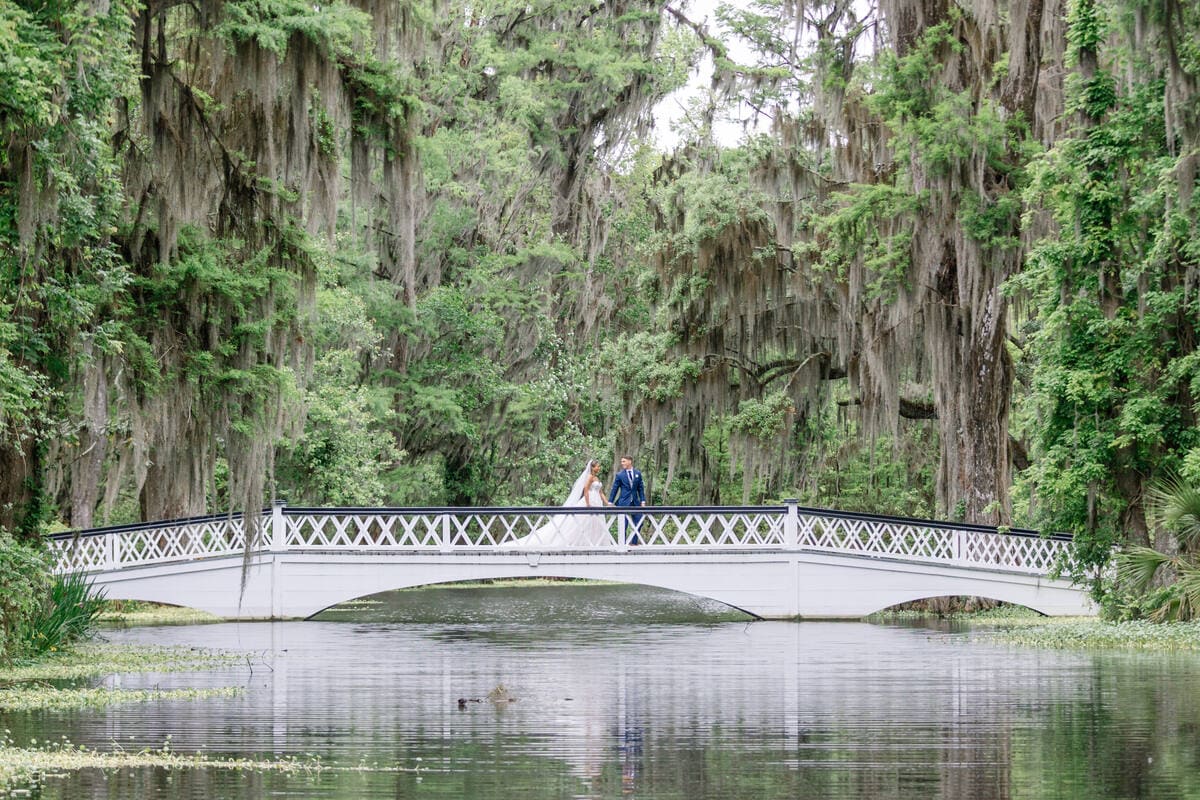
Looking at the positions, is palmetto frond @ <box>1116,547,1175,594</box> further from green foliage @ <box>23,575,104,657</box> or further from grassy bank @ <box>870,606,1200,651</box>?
green foliage @ <box>23,575,104,657</box>

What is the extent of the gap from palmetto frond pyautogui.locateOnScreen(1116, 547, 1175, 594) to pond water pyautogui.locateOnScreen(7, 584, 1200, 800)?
7.35 feet

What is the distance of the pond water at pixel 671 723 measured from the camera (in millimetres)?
8844

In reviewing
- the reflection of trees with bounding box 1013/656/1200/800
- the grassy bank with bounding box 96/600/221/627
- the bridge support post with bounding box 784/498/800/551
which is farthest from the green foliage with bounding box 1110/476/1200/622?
the grassy bank with bounding box 96/600/221/627

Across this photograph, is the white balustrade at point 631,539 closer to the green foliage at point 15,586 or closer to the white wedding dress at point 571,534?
the white wedding dress at point 571,534

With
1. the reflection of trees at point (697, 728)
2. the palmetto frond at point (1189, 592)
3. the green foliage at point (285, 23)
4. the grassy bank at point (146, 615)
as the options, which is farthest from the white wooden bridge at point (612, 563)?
the green foliage at point (285, 23)

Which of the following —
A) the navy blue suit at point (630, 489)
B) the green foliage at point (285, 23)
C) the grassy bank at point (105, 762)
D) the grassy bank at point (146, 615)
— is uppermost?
the green foliage at point (285, 23)

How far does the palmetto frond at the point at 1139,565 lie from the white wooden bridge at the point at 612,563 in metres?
6.79

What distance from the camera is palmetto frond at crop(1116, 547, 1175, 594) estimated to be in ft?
72.1

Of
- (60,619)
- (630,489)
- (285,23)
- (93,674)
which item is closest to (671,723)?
(93,674)

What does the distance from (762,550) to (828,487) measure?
56.8 feet

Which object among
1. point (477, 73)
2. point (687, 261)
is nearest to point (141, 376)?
point (687, 261)

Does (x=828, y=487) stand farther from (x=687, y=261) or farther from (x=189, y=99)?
(x=189, y=99)

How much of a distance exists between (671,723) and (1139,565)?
11797mm

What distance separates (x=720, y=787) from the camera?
344 inches
